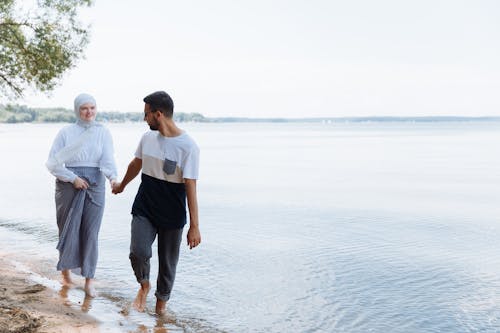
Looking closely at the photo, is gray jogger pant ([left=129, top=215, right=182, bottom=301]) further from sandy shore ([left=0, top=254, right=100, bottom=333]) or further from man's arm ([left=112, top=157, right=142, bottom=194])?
sandy shore ([left=0, top=254, right=100, bottom=333])

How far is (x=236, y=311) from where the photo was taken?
749cm

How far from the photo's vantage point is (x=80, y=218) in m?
6.69

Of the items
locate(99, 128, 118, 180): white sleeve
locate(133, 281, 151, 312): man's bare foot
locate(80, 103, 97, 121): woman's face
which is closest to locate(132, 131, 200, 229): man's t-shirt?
locate(133, 281, 151, 312): man's bare foot

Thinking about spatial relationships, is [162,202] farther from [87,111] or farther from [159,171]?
[87,111]

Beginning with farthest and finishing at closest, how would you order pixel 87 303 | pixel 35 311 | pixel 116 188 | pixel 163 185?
pixel 87 303 < pixel 116 188 < pixel 35 311 < pixel 163 185

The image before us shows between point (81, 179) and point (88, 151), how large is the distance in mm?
310

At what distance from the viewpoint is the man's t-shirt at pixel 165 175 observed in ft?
17.8

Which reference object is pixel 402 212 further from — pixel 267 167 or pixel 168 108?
pixel 267 167

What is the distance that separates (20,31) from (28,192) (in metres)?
8.85

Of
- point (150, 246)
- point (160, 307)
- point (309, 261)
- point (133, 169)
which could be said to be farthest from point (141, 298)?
point (309, 261)

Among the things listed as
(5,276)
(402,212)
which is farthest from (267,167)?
(5,276)

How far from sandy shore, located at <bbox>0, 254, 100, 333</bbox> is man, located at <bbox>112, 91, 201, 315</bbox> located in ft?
2.56

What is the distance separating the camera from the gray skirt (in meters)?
6.64

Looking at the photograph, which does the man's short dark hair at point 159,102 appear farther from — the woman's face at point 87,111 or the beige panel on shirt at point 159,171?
the woman's face at point 87,111
